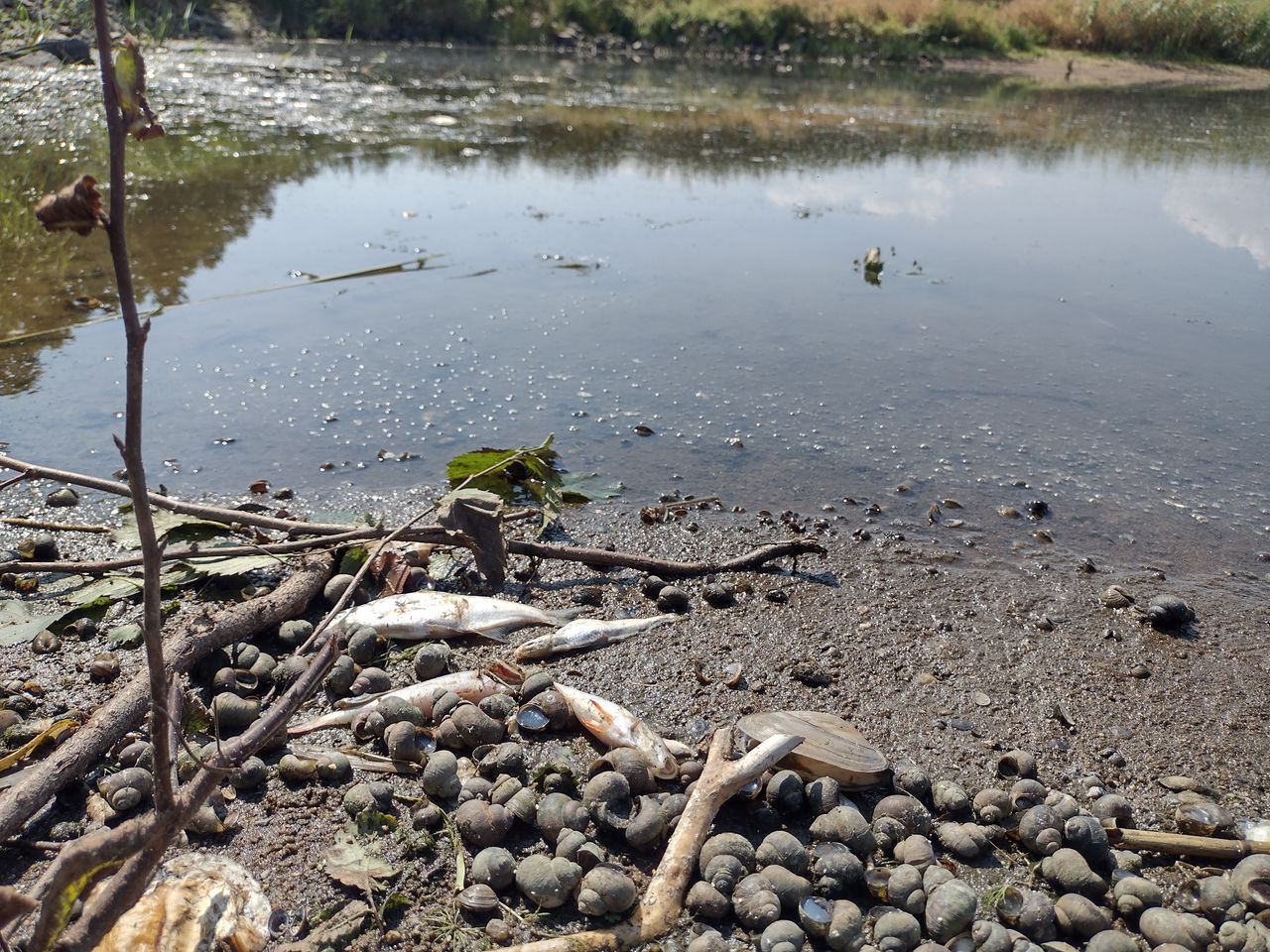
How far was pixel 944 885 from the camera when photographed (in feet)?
8.57

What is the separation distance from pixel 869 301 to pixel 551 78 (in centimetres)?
1646

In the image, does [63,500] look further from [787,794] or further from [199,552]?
[787,794]

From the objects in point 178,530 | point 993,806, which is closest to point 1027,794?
point 993,806

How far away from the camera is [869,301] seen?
8.05 metres

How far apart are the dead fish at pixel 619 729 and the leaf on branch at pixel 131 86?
2.20 meters

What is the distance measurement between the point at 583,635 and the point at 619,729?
65 cm

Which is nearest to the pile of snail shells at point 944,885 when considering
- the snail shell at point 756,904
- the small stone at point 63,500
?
the snail shell at point 756,904

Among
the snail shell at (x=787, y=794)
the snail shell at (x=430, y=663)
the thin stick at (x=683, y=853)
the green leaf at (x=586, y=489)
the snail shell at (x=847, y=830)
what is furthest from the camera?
the green leaf at (x=586, y=489)

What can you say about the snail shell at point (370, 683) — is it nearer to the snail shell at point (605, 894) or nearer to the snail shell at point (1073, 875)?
the snail shell at point (605, 894)

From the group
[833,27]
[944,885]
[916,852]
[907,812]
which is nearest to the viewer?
[944,885]

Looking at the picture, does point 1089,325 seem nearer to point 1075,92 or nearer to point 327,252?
point 327,252

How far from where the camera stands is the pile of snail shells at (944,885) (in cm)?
251

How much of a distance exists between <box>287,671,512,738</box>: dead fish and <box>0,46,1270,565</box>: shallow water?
1770 millimetres

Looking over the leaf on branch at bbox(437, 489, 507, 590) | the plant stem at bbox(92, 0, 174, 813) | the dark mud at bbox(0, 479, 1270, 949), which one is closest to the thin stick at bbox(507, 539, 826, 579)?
the dark mud at bbox(0, 479, 1270, 949)
